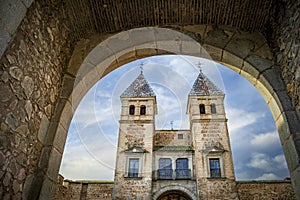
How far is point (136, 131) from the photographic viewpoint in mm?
17906

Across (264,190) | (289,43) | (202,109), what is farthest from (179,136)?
(289,43)

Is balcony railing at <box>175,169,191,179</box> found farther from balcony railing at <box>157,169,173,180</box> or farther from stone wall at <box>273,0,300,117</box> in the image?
stone wall at <box>273,0,300,117</box>

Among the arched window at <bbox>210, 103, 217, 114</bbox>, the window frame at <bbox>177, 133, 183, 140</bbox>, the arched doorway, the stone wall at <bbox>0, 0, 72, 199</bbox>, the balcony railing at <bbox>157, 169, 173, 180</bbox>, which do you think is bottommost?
the stone wall at <bbox>0, 0, 72, 199</bbox>

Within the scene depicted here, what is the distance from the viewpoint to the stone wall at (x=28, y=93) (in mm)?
1648

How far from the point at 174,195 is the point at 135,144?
456 cm

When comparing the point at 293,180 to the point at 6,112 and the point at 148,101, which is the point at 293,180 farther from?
the point at 148,101

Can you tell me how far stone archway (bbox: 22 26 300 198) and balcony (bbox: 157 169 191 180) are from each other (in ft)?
46.2

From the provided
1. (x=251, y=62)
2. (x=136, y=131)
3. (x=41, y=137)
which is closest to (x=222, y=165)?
(x=136, y=131)

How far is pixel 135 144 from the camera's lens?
17109 millimetres

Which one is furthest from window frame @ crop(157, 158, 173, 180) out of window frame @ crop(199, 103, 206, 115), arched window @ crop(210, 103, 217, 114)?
arched window @ crop(210, 103, 217, 114)

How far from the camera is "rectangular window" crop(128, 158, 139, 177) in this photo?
15852 millimetres

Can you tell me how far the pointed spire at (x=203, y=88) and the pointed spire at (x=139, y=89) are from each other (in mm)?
3781

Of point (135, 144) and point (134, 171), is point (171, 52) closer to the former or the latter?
point (134, 171)

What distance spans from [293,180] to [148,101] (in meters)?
17.5
